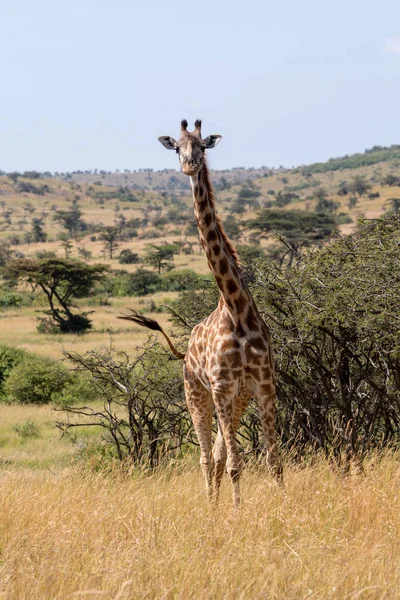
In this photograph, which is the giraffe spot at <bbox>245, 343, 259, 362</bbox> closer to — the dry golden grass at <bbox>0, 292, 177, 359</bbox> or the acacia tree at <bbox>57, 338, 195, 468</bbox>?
the acacia tree at <bbox>57, 338, 195, 468</bbox>

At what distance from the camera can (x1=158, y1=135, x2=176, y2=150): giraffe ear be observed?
→ 6.29 meters

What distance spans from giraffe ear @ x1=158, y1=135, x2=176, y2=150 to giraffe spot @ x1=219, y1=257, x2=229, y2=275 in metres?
0.94

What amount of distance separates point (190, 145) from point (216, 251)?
84cm

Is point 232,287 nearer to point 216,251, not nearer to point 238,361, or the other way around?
point 216,251

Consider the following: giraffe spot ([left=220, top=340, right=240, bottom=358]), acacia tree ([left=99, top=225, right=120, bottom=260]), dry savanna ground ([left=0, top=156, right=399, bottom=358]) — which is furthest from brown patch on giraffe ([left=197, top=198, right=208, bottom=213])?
acacia tree ([left=99, top=225, right=120, bottom=260])

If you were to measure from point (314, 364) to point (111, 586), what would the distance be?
5.17 meters

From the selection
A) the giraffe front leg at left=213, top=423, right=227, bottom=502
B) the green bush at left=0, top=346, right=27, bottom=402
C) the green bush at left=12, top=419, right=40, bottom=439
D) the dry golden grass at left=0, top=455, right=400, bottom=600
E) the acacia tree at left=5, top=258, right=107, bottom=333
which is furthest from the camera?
the acacia tree at left=5, top=258, right=107, bottom=333

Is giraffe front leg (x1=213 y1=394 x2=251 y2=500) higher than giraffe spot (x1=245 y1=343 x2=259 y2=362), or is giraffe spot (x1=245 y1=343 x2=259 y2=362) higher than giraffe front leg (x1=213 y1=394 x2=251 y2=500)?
giraffe spot (x1=245 y1=343 x2=259 y2=362)

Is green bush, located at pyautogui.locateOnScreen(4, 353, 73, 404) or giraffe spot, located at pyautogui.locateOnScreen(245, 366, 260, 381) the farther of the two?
green bush, located at pyautogui.locateOnScreen(4, 353, 73, 404)

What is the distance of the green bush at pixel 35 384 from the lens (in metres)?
22.9

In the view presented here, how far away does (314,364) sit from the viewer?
8617mm

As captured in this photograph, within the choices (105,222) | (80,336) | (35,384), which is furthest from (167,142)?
(105,222)

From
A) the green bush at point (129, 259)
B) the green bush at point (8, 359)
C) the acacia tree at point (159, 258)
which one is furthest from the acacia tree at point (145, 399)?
the green bush at point (129, 259)

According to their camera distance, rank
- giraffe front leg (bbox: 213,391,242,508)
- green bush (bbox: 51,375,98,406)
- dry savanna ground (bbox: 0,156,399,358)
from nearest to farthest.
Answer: giraffe front leg (bbox: 213,391,242,508), green bush (bbox: 51,375,98,406), dry savanna ground (bbox: 0,156,399,358)
